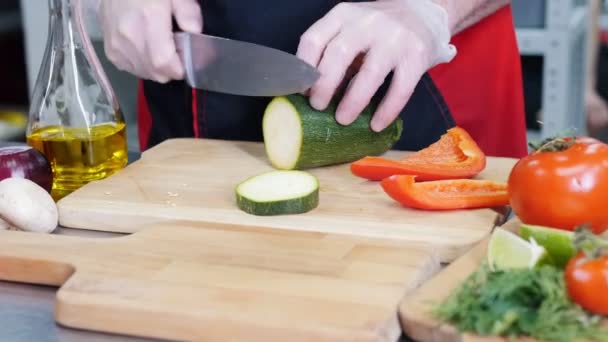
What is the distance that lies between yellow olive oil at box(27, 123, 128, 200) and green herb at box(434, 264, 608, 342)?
2.44 feet

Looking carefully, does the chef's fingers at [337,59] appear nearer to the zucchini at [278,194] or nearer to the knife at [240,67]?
the knife at [240,67]

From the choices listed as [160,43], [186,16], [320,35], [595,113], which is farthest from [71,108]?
[595,113]

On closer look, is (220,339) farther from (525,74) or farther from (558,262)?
(525,74)

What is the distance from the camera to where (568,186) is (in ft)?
3.68

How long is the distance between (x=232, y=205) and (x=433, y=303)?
462 mm

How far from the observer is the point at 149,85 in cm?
188

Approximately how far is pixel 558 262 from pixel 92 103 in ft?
2.72

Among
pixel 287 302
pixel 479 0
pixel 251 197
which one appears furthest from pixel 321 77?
pixel 287 302

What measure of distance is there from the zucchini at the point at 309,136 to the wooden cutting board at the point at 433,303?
1.57ft

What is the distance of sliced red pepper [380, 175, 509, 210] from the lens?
128 cm

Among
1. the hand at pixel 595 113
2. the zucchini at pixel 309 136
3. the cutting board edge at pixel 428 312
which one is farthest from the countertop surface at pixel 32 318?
the hand at pixel 595 113

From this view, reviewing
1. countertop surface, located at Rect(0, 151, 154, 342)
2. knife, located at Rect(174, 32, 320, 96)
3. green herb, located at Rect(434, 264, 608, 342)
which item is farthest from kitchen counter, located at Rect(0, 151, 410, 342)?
knife, located at Rect(174, 32, 320, 96)

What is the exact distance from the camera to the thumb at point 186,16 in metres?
1.67

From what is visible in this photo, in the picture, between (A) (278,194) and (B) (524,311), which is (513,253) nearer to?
(B) (524,311)
